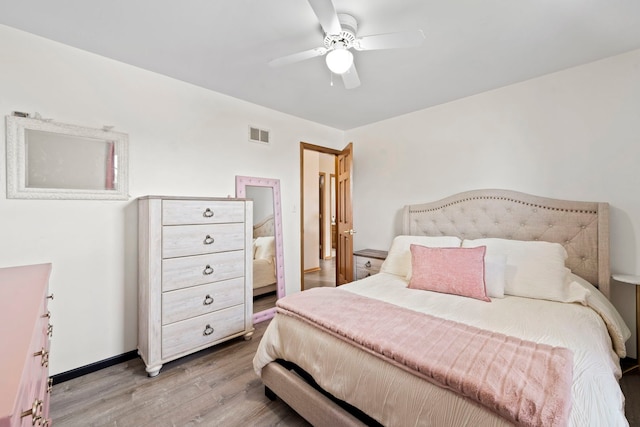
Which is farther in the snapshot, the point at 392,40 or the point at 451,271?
the point at 451,271

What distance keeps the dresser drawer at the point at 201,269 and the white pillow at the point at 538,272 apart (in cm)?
216

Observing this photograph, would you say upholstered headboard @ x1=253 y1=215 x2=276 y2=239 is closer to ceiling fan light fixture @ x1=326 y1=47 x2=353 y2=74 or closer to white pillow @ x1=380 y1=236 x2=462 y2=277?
white pillow @ x1=380 y1=236 x2=462 y2=277

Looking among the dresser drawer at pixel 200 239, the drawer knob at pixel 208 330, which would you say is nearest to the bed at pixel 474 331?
the drawer knob at pixel 208 330

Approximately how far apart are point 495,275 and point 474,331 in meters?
0.86

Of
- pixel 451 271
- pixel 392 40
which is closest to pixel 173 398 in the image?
pixel 451 271

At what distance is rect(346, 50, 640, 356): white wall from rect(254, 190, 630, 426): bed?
19 cm

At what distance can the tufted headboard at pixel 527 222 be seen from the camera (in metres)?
2.06

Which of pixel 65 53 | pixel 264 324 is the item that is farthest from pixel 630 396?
pixel 65 53

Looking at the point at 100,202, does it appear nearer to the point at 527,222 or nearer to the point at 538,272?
the point at 538,272

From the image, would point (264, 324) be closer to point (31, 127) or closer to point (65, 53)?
point (31, 127)

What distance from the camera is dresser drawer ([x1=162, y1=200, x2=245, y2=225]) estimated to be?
2045 millimetres

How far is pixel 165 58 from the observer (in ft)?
6.88

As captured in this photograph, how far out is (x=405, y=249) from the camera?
2.61 m

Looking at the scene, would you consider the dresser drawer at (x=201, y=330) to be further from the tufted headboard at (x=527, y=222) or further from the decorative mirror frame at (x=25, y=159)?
the tufted headboard at (x=527, y=222)
